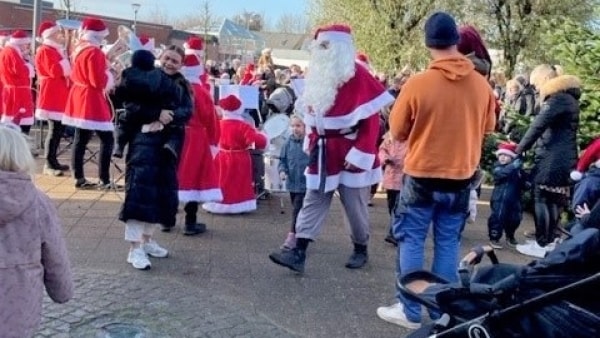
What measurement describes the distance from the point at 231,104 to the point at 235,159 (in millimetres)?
648

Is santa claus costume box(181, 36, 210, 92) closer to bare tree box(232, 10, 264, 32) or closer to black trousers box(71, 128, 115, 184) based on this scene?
black trousers box(71, 128, 115, 184)

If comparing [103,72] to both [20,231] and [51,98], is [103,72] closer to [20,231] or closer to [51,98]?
[51,98]

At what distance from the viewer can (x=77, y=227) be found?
760 centimetres

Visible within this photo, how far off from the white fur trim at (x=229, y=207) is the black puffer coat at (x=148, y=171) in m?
2.19

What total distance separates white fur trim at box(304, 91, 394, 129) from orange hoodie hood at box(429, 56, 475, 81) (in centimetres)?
117

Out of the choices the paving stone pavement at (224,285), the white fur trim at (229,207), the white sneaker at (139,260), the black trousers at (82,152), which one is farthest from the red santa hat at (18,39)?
the white sneaker at (139,260)

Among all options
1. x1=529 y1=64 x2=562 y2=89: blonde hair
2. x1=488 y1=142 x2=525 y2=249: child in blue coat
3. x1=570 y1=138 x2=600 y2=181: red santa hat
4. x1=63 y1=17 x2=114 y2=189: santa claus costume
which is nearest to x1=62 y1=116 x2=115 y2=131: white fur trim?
x1=63 y1=17 x2=114 y2=189: santa claus costume

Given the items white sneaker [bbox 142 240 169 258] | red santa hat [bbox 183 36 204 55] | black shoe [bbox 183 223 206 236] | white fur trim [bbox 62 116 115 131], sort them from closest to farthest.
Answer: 1. white sneaker [bbox 142 240 169 258]
2. black shoe [bbox 183 223 206 236]
3. red santa hat [bbox 183 36 204 55]
4. white fur trim [bbox 62 116 115 131]

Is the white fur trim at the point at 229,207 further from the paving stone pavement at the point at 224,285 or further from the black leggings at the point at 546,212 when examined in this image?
the black leggings at the point at 546,212

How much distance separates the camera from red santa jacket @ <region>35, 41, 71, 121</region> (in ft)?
34.0

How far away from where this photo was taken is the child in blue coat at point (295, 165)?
7383 millimetres

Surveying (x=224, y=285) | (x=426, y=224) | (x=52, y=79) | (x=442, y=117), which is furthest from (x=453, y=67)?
(x=52, y=79)

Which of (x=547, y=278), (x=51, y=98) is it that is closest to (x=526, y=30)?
(x=51, y=98)

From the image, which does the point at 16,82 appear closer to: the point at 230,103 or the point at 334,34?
the point at 230,103
